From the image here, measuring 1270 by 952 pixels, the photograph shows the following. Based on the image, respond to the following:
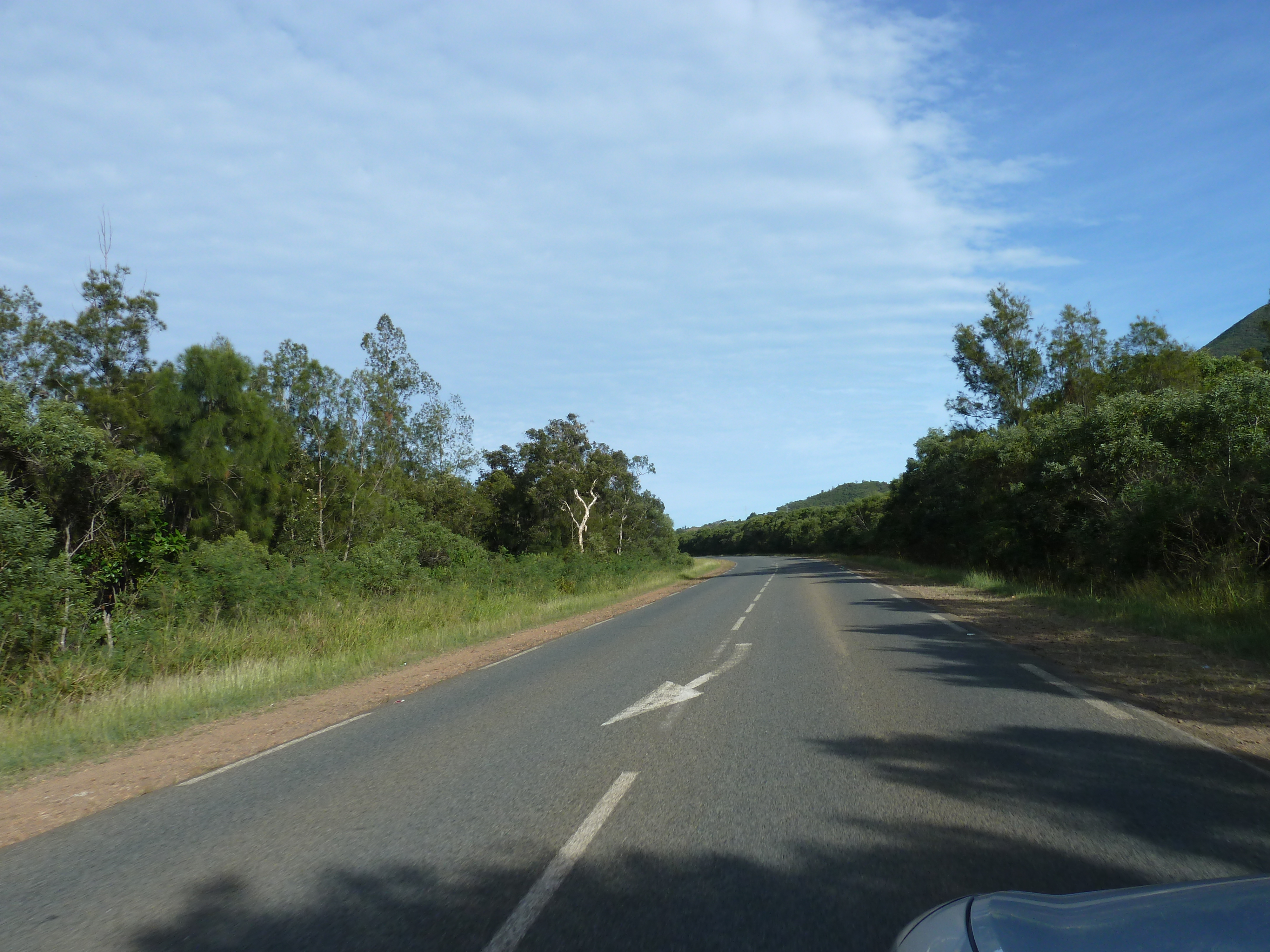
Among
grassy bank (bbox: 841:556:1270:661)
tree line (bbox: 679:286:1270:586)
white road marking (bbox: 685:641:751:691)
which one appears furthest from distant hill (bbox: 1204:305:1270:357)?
white road marking (bbox: 685:641:751:691)

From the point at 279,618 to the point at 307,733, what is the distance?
9812 mm

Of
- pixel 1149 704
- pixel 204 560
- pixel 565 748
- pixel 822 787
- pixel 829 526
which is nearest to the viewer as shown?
pixel 822 787

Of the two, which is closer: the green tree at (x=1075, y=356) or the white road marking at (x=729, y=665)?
the white road marking at (x=729, y=665)

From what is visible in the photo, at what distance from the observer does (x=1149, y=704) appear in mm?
7809

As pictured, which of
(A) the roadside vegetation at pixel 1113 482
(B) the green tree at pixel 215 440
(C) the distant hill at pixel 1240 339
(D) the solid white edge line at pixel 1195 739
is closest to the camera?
(D) the solid white edge line at pixel 1195 739

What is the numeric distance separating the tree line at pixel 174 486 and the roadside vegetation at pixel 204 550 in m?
0.06

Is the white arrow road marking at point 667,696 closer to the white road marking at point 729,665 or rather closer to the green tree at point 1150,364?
the white road marking at point 729,665

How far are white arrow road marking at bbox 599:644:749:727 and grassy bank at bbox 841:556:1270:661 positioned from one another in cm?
647

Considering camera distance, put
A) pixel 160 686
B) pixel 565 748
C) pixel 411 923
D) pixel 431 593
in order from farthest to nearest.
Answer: pixel 431 593, pixel 160 686, pixel 565 748, pixel 411 923

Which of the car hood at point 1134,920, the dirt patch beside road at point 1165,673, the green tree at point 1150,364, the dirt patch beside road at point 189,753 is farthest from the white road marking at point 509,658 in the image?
the green tree at point 1150,364

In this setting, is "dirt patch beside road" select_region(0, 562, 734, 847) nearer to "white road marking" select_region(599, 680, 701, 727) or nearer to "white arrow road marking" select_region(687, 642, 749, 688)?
"white road marking" select_region(599, 680, 701, 727)

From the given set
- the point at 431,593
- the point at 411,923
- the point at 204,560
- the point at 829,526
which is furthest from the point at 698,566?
the point at 411,923

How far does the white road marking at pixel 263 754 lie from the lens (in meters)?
6.73

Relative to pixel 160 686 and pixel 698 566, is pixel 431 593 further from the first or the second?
pixel 698 566
